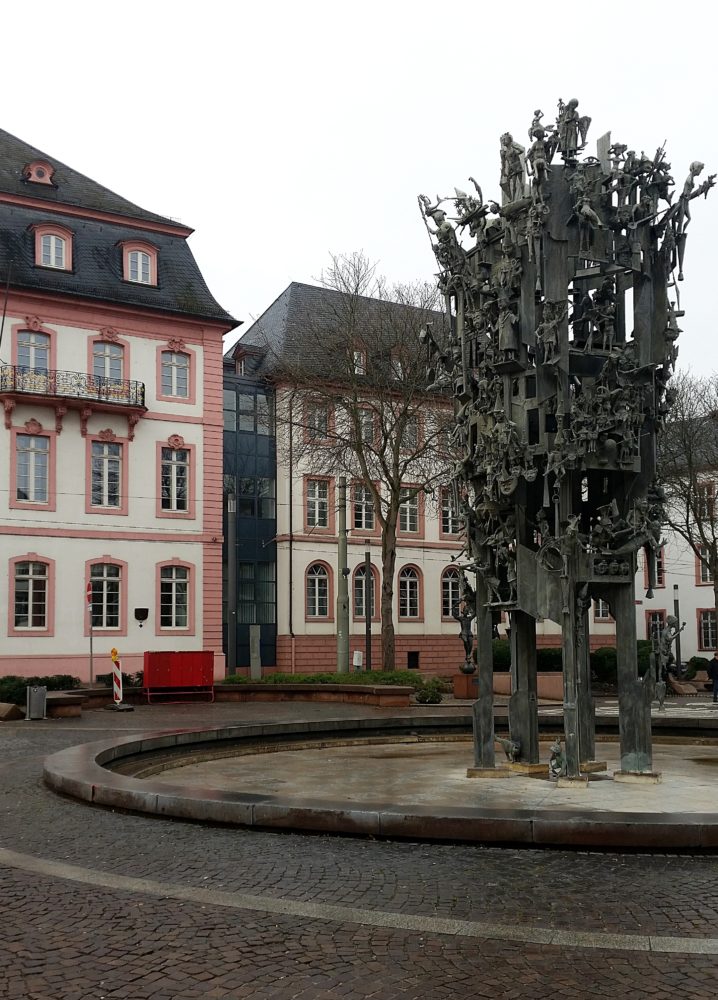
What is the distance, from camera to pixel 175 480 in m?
43.0

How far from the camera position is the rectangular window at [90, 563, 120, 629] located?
40781 mm

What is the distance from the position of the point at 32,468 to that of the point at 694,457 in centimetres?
2513

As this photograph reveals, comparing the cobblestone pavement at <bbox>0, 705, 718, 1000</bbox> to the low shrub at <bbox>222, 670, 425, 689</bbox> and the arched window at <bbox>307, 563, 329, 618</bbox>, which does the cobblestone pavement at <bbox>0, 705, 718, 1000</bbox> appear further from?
the arched window at <bbox>307, 563, 329, 618</bbox>

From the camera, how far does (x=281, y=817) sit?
32.5 feet

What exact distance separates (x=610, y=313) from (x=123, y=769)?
8.54 metres

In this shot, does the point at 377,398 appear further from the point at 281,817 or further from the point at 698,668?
the point at 281,817

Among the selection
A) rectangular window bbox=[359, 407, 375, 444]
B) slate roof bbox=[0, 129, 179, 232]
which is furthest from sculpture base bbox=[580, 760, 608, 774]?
slate roof bbox=[0, 129, 179, 232]

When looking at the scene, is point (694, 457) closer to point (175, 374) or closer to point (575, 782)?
point (175, 374)

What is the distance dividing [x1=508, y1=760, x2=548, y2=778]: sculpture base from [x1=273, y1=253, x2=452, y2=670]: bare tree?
22.6 m

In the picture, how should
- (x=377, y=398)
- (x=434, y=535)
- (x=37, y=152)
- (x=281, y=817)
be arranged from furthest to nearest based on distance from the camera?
(x=434, y=535) < (x=37, y=152) < (x=377, y=398) < (x=281, y=817)

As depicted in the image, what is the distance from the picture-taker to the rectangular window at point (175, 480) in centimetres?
4275

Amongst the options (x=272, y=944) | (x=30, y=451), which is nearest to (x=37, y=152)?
(x=30, y=451)

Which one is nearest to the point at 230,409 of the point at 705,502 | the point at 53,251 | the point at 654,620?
the point at 53,251

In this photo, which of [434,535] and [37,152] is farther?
[434,535]
